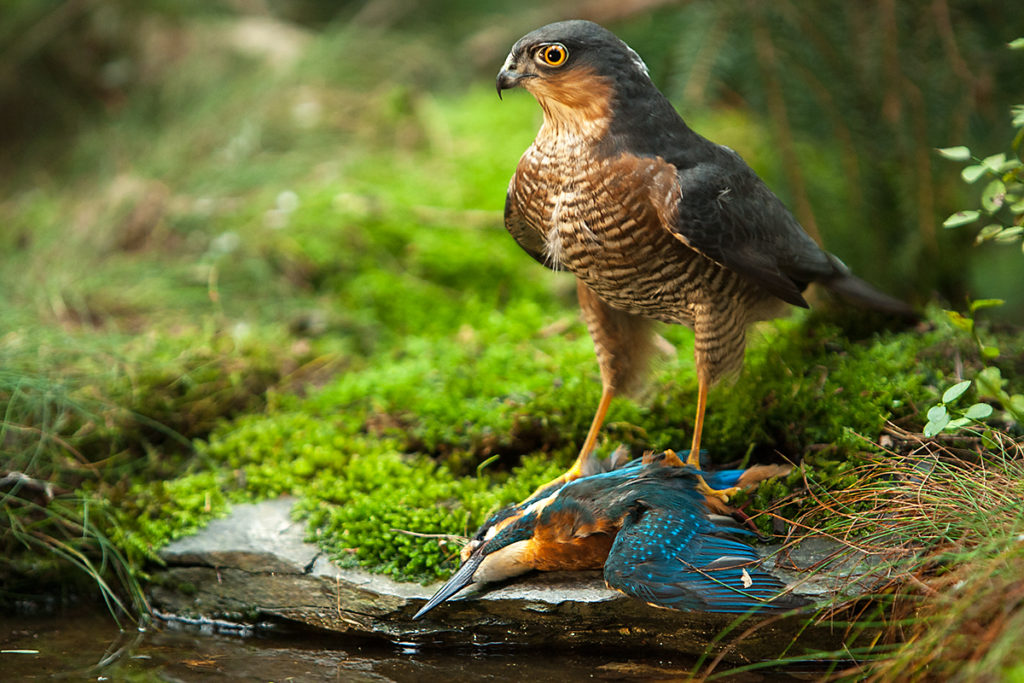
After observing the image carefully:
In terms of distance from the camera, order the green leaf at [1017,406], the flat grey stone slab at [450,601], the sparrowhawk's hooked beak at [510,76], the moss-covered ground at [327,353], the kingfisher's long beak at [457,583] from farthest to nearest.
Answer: the moss-covered ground at [327,353]
the sparrowhawk's hooked beak at [510,76]
the kingfisher's long beak at [457,583]
the flat grey stone slab at [450,601]
the green leaf at [1017,406]

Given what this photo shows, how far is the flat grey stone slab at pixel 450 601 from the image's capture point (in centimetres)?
274

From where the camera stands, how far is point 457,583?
113 inches

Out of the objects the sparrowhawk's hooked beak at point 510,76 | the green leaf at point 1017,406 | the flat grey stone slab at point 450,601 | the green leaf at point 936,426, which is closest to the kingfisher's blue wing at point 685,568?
the flat grey stone slab at point 450,601

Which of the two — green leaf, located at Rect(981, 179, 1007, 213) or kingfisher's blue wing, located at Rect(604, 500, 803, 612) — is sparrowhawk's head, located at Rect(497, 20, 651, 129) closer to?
green leaf, located at Rect(981, 179, 1007, 213)

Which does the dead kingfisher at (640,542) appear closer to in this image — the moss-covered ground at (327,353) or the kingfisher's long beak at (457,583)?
the kingfisher's long beak at (457,583)

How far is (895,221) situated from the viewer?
4434 mm

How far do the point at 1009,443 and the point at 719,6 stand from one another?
97.0 inches

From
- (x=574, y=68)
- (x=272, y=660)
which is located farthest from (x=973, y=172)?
(x=272, y=660)

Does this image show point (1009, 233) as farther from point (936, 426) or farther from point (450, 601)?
point (450, 601)

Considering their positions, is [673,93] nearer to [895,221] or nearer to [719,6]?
[719,6]

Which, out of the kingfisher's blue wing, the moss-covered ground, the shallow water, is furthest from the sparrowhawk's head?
the shallow water

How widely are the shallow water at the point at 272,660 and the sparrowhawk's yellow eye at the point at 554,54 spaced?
2037mm

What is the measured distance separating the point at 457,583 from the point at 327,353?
2355 millimetres

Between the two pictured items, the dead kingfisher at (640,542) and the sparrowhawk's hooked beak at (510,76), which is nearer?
the dead kingfisher at (640,542)
